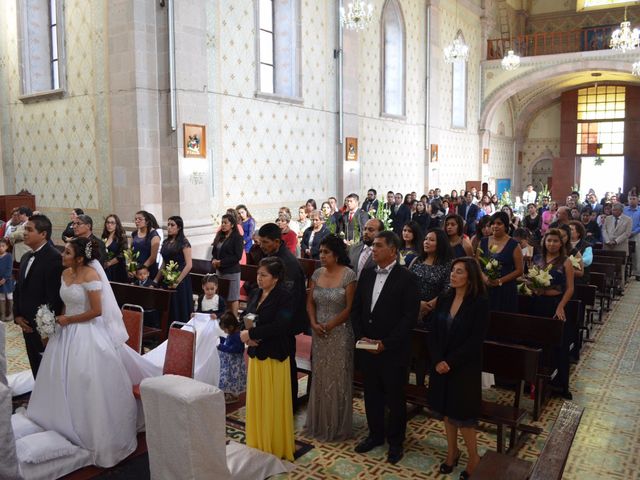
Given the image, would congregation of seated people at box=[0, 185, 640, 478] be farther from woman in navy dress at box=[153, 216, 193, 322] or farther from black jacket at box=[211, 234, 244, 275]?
black jacket at box=[211, 234, 244, 275]

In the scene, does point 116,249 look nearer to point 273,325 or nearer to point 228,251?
point 228,251

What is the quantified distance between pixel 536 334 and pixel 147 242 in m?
4.88

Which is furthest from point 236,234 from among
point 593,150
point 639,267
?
point 593,150

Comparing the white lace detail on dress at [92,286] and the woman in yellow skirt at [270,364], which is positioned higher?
the white lace detail on dress at [92,286]

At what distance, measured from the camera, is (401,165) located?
1894 cm

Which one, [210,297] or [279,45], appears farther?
[279,45]

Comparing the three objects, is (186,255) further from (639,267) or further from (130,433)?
(639,267)

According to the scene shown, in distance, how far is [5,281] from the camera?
29.3 feet

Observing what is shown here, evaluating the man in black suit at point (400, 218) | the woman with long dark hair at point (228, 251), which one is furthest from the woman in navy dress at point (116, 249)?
the man in black suit at point (400, 218)

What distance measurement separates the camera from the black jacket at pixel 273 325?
176 inches

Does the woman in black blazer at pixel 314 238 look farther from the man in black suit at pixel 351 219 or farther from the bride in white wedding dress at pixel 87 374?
the bride in white wedding dress at pixel 87 374

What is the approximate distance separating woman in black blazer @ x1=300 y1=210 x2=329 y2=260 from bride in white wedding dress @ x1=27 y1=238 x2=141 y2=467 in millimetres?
5104

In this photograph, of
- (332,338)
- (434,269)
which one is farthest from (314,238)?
(332,338)

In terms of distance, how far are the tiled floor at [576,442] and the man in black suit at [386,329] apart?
19 centimetres
